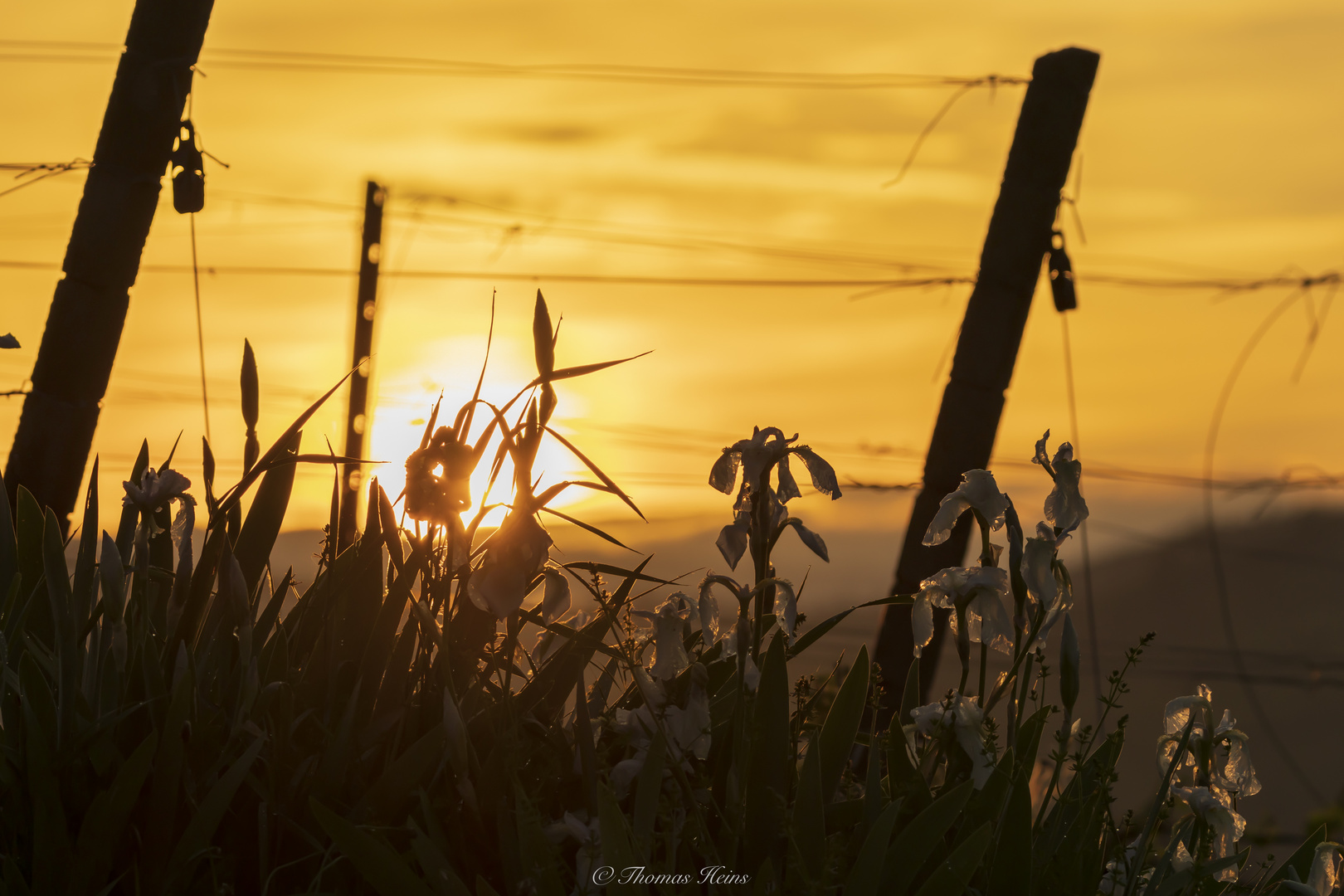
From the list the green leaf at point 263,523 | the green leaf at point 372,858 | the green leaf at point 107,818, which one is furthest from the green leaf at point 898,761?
the green leaf at point 263,523

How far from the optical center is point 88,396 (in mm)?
3062

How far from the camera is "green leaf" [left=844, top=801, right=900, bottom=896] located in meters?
1.37

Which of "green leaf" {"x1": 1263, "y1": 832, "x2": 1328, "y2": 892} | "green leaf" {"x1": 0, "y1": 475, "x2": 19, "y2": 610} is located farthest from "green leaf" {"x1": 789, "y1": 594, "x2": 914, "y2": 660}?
"green leaf" {"x1": 0, "y1": 475, "x2": 19, "y2": 610}

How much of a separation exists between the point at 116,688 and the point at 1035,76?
142 inches

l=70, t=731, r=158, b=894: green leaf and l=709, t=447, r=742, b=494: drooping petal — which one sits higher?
l=709, t=447, r=742, b=494: drooping petal

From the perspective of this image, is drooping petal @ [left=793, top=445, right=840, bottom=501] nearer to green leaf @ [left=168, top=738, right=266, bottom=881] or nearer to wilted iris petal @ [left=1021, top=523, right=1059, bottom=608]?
wilted iris petal @ [left=1021, top=523, right=1059, bottom=608]

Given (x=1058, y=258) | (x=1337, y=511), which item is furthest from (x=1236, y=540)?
(x=1058, y=258)

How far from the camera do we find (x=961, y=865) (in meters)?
1.39

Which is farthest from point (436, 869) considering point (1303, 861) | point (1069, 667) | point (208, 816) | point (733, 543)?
point (1303, 861)

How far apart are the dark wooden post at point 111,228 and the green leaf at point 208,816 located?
6.34ft

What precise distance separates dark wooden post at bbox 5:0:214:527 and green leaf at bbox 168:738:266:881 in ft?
6.34

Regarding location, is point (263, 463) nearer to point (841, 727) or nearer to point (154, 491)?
point (154, 491)

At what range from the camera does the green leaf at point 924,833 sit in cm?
143

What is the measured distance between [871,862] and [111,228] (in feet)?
8.67
